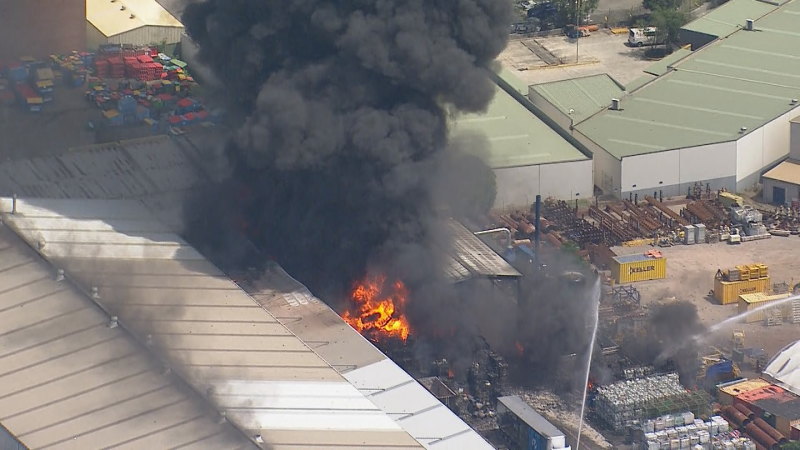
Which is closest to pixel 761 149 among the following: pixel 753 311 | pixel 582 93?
pixel 582 93

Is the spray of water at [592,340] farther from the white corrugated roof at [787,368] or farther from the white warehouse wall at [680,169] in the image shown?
the white warehouse wall at [680,169]

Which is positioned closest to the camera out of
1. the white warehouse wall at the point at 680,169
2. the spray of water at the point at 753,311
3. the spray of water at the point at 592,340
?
the spray of water at the point at 592,340

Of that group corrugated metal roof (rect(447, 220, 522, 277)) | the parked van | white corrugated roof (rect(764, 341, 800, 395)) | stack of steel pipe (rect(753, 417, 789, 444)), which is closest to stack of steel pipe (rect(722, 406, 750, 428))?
stack of steel pipe (rect(753, 417, 789, 444))

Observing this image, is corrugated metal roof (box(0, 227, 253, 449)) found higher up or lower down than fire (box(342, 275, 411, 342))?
higher up

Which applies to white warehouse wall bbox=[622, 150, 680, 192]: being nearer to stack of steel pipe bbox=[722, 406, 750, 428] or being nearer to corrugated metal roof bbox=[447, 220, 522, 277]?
corrugated metal roof bbox=[447, 220, 522, 277]

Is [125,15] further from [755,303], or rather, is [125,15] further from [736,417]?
[736,417]

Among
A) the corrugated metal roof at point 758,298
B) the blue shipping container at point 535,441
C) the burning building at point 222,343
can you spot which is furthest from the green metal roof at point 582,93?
the blue shipping container at point 535,441
